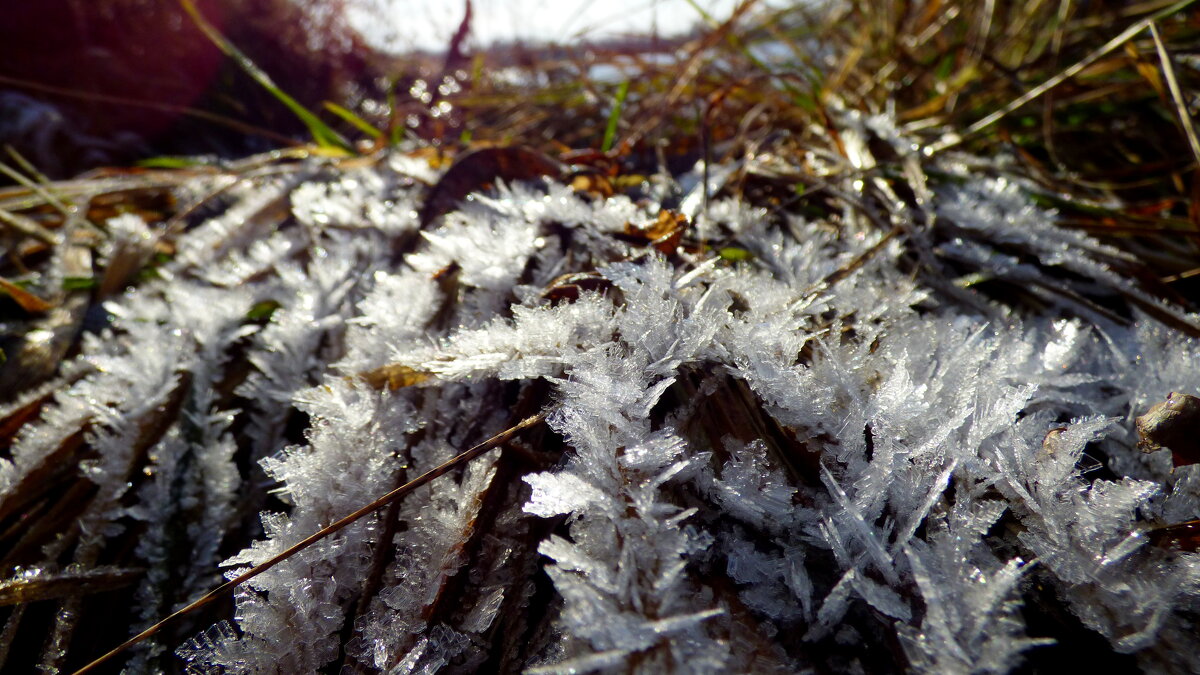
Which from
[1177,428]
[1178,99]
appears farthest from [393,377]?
[1178,99]

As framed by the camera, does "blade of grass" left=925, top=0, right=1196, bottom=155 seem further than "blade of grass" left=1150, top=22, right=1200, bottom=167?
Yes

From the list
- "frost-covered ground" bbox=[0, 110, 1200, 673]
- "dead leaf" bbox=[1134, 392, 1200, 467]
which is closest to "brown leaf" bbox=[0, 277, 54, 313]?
"frost-covered ground" bbox=[0, 110, 1200, 673]

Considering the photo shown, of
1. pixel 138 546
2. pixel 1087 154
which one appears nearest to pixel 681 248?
pixel 138 546

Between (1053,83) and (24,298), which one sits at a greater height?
(24,298)

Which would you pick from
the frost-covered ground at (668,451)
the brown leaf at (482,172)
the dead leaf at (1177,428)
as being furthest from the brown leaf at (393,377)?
the dead leaf at (1177,428)

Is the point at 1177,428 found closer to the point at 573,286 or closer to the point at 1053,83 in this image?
the point at 573,286

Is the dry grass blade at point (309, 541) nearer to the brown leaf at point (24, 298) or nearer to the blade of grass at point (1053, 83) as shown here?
the brown leaf at point (24, 298)

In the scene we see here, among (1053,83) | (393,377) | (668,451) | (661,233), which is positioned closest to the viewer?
(668,451)

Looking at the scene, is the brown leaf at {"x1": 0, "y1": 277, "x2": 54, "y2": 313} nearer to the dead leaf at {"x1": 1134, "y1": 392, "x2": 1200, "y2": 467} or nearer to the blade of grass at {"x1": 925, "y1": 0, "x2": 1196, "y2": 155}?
the dead leaf at {"x1": 1134, "y1": 392, "x2": 1200, "y2": 467}
